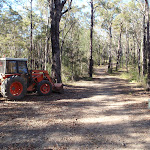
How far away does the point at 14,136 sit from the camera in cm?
371

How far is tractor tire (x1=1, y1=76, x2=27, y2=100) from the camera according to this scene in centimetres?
702

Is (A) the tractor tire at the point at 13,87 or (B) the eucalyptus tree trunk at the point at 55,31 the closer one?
(A) the tractor tire at the point at 13,87

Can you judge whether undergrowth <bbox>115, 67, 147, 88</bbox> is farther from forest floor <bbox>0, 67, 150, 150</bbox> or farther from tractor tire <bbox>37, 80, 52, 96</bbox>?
forest floor <bbox>0, 67, 150, 150</bbox>

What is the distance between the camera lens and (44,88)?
8703mm

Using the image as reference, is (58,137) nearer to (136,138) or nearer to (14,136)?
(14,136)

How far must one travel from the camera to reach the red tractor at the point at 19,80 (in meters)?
7.13

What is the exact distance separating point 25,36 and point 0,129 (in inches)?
1223

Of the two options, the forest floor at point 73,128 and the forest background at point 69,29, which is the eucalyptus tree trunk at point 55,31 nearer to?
the forest background at point 69,29

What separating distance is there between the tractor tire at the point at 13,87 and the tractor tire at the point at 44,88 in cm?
104

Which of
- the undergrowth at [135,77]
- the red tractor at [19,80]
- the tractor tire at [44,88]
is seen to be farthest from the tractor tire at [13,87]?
the undergrowth at [135,77]

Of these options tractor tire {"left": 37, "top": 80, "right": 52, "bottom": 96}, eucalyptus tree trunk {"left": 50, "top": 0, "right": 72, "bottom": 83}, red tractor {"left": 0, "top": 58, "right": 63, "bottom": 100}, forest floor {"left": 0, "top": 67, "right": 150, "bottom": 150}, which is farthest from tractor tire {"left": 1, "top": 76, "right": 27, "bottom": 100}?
eucalyptus tree trunk {"left": 50, "top": 0, "right": 72, "bottom": 83}

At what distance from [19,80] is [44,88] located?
1.68 m

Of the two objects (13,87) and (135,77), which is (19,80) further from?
(135,77)

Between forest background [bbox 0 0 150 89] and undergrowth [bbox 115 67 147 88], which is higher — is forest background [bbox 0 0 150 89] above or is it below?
above
